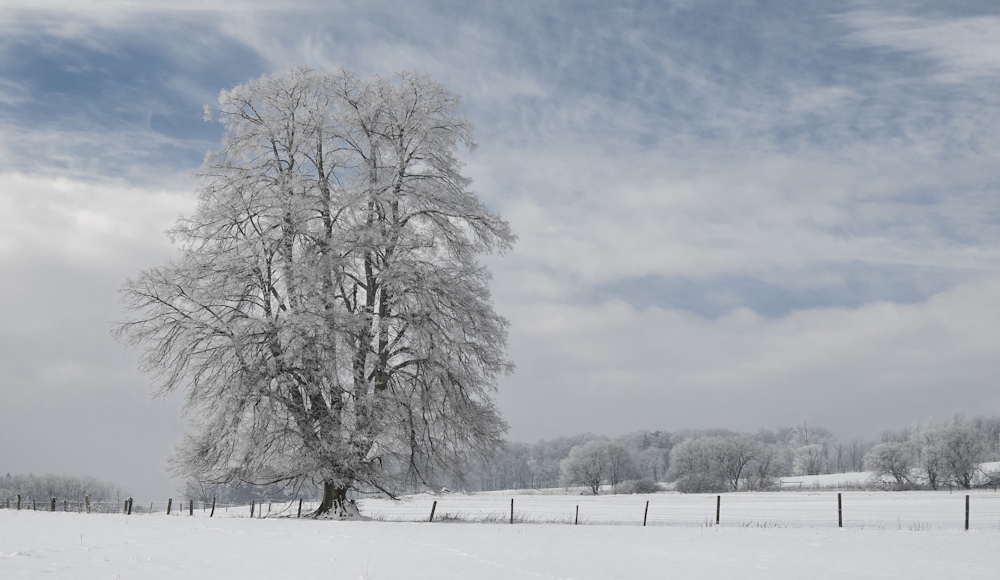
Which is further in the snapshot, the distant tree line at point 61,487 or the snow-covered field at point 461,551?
the distant tree line at point 61,487

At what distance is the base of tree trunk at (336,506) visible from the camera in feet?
68.7

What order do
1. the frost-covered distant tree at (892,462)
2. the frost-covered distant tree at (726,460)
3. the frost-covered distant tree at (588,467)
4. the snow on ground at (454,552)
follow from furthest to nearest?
the frost-covered distant tree at (588,467), the frost-covered distant tree at (726,460), the frost-covered distant tree at (892,462), the snow on ground at (454,552)

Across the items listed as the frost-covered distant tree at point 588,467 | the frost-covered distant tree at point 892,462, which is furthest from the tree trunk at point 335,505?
the frost-covered distant tree at point 588,467

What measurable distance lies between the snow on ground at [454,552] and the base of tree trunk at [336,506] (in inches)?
98.3

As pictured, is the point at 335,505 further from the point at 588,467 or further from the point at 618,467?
the point at 618,467

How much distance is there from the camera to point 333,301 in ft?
68.1

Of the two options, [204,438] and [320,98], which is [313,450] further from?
[320,98]

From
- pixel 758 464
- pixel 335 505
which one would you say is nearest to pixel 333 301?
pixel 335 505

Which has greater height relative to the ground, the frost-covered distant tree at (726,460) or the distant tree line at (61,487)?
the frost-covered distant tree at (726,460)

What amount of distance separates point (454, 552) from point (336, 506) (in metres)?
9.57

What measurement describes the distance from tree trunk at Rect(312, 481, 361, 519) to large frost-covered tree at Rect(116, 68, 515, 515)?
0.07 meters

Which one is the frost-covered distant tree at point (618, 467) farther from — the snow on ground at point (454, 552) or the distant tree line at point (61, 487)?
the snow on ground at point (454, 552)

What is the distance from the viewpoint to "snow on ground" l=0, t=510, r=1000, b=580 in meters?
10.1

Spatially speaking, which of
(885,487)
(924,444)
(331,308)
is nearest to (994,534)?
(331,308)
